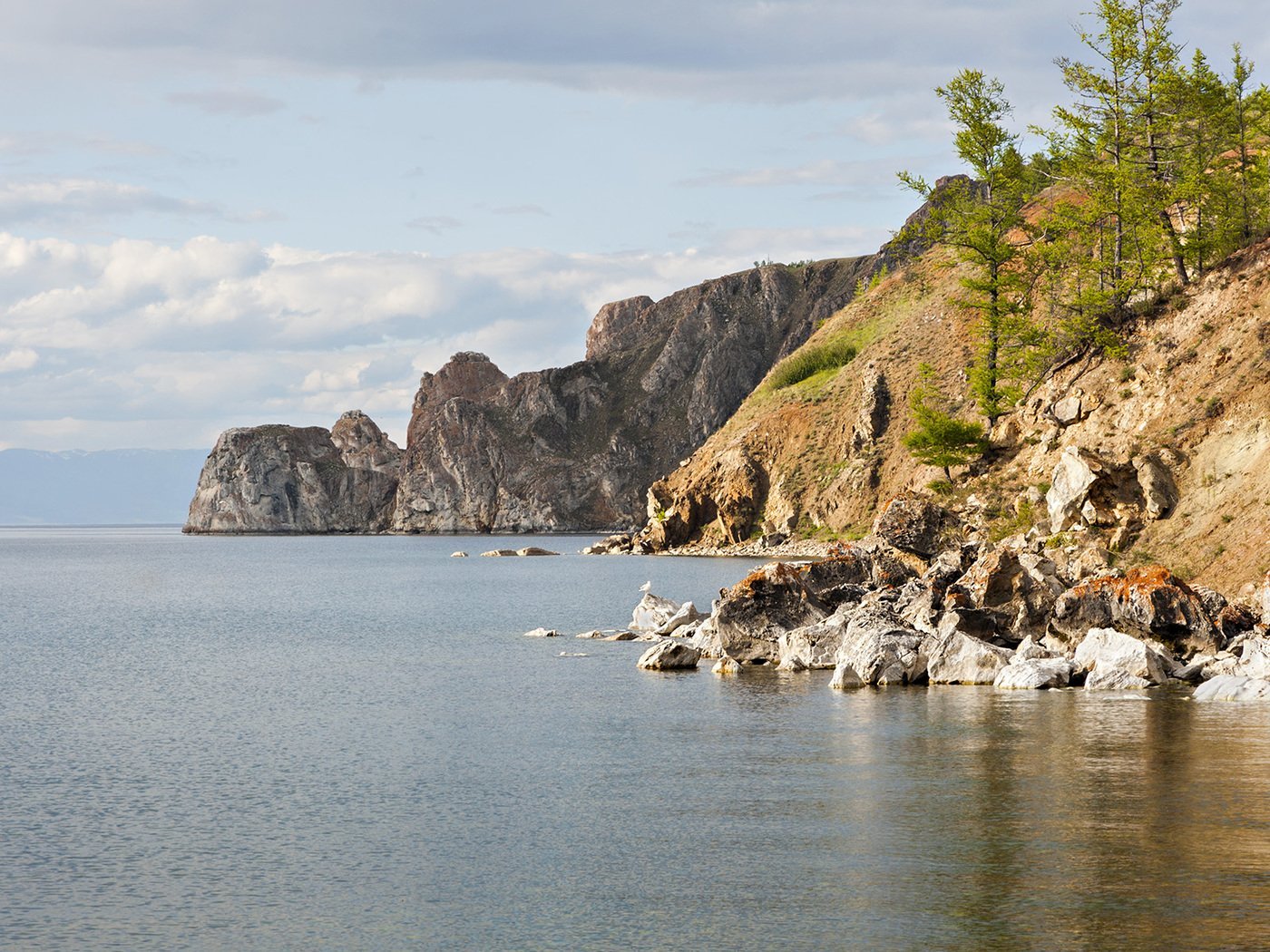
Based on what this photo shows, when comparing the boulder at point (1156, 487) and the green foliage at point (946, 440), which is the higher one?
the green foliage at point (946, 440)

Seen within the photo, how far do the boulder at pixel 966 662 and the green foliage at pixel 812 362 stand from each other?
125 meters

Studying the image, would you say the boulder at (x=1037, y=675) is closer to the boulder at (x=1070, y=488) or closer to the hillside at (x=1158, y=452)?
the hillside at (x=1158, y=452)

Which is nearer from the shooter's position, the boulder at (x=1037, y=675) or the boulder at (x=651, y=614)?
the boulder at (x=1037, y=675)

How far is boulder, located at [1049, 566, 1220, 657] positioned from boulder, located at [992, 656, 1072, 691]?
9.47ft

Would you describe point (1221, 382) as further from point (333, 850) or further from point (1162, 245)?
point (333, 850)

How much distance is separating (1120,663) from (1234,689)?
361cm

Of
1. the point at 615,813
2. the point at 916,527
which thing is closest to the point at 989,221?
the point at 916,527

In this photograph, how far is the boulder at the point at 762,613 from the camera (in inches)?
1839

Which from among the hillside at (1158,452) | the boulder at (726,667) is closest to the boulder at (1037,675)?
the boulder at (726,667)

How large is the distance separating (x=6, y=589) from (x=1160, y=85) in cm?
9633

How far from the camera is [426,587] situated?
100250 millimetres

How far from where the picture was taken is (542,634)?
191 ft

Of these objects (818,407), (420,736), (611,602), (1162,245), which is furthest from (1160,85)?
(818,407)

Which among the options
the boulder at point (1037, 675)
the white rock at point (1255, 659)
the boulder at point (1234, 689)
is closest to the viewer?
the boulder at point (1234, 689)
